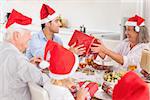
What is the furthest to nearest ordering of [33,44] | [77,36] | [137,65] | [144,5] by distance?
[144,5] < [33,44] < [137,65] < [77,36]

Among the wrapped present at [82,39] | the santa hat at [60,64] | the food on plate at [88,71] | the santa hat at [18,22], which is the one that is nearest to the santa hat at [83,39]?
the wrapped present at [82,39]

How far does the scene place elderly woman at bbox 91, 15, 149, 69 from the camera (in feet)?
9.63

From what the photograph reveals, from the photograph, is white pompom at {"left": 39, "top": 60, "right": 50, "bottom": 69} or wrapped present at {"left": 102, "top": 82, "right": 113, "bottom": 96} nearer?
wrapped present at {"left": 102, "top": 82, "right": 113, "bottom": 96}

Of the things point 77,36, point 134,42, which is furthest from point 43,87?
point 134,42

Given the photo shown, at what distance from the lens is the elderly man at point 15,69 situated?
82.5 inches

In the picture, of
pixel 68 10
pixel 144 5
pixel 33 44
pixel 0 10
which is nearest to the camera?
pixel 33 44

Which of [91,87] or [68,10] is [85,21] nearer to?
[68,10]

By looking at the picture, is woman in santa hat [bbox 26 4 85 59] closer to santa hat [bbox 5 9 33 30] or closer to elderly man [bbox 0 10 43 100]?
santa hat [bbox 5 9 33 30]

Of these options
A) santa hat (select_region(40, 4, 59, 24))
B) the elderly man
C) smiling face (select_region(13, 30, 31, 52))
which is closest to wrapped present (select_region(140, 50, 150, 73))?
the elderly man

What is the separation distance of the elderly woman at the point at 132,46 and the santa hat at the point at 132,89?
1.52 m

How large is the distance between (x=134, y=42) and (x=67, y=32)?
1648mm

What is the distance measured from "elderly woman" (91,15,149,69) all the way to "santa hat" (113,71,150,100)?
152cm

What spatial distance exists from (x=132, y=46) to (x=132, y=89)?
201 cm

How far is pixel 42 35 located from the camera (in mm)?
3223
